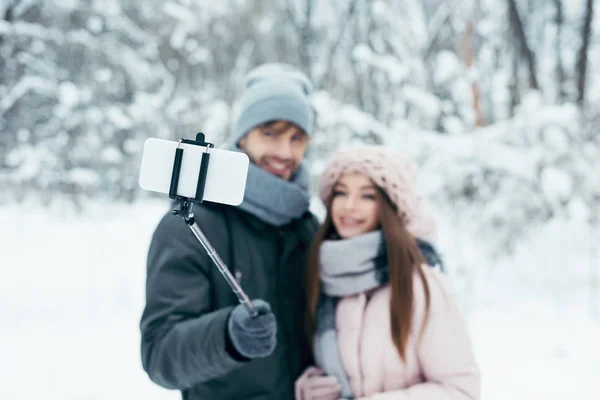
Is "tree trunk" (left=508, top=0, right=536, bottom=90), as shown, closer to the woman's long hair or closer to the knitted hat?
the knitted hat

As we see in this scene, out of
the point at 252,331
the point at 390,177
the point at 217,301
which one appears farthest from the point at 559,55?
the point at 252,331

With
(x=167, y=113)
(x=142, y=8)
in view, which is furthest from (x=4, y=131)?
(x=142, y=8)

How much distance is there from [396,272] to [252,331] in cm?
57

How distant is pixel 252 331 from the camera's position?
122 cm

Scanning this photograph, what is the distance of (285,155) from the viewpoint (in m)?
1.75

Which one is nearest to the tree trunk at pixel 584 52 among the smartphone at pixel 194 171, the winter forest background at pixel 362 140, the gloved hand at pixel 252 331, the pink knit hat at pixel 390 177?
the winter forest background at pixel 362 140

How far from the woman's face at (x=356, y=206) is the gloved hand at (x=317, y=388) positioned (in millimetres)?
510

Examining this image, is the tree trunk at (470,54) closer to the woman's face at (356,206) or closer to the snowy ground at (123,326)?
the snowy ground at (123,326)

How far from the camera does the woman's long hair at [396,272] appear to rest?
1494mm

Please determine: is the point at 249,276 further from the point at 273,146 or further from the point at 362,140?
the point at 362,140

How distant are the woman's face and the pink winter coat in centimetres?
24

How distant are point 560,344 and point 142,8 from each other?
8.71m

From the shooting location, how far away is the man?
128cm

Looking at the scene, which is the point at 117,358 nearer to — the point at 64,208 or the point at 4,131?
the point at 4,131
